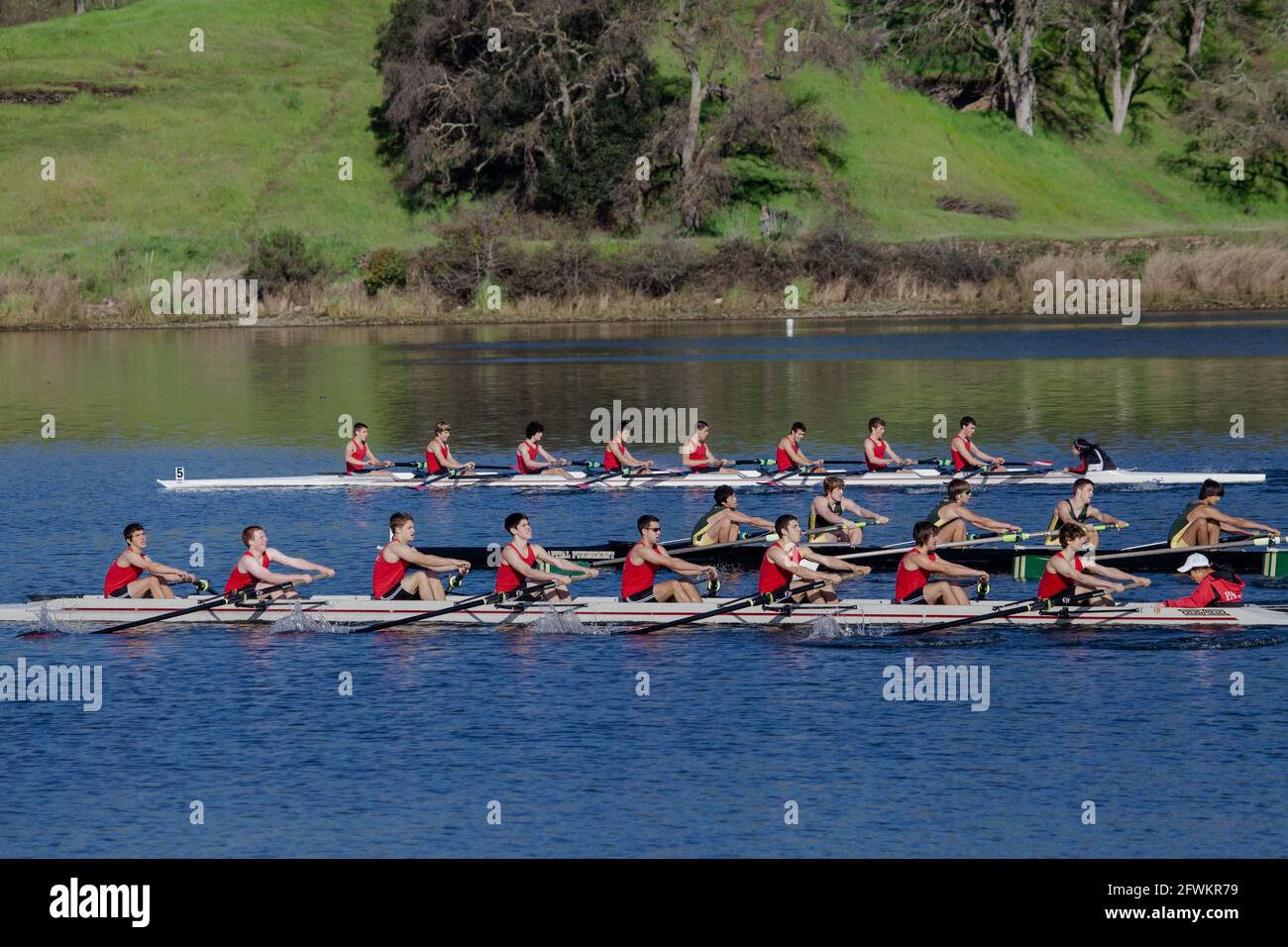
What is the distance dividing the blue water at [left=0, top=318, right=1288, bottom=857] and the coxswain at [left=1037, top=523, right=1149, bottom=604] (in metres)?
0.73

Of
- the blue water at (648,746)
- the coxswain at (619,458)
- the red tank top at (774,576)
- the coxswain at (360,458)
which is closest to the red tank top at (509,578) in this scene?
the blue water at (648,746)

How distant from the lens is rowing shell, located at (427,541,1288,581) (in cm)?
3167

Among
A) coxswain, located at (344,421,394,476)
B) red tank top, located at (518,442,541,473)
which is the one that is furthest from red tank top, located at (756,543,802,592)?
coxswain, located at (344,421,394,476)

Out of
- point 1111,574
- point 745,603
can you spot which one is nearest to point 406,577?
point 745,603

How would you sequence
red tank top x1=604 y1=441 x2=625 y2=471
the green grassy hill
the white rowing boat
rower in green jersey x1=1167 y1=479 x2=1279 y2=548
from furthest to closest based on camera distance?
1. the green grassy hill
2. red tank top x1=604 y1=441 x2=625 y2=471
3. the white rowing boat
4. rower in green jersey x1=1167 y1=479 x2=1279 y2=548

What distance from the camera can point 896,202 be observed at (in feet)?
364

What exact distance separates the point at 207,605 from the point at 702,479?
1739cm

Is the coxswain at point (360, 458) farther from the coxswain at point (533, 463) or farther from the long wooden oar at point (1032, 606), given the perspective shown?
the long wooden oar at point (1032, 606)

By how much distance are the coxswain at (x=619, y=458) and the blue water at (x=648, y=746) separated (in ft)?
35.8

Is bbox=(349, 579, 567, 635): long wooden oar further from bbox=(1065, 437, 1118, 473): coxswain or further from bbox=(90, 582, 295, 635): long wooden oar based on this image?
bbox=(1065, 437, 1118, 473): coxswain

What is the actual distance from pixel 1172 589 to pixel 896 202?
81.4 m
